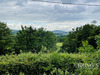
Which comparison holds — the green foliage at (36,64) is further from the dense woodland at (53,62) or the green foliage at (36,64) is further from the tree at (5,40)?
the tree at (5,40)

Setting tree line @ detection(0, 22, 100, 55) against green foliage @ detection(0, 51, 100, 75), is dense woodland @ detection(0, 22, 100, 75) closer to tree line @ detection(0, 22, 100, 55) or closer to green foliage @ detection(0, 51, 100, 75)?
green foliage @ detection(0, 51, 100, 75)

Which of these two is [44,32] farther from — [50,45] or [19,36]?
[19,36]

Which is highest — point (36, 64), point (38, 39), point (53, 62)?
point (53, 62)

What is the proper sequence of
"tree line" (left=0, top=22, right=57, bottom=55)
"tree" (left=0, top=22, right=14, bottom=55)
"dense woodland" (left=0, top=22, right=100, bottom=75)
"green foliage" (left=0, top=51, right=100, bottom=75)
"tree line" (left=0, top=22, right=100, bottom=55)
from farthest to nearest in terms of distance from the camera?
"tree line" (left=0, top=22, right=57, bottom=55), "tree" (left=0, top=22, right=14, bottom=55), "tree line" (left=0, top=22, right=100, bottom=55), "green foliage" (left=0, top=51, right=100, bottom=75), "dense woodland" (left=0, top=22, right=100, bottom=75)

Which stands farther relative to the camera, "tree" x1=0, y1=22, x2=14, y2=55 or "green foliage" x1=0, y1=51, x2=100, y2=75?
"tree" x1=0, y1=22, x2=14, y2=55

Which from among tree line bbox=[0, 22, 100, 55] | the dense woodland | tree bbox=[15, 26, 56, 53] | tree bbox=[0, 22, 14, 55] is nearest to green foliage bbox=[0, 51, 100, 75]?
the dense woodland

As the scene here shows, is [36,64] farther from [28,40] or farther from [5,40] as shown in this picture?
[28,40]

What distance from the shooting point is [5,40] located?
1153 inches

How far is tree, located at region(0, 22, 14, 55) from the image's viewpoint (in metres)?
29.3

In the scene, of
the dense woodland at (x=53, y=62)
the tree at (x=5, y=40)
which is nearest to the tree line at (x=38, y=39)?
the tree at (x=5, y=40)

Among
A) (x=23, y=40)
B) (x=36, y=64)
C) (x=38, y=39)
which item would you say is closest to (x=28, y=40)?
(x=23, y=40)

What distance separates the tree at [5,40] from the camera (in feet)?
96.1

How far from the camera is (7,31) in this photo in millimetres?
31484

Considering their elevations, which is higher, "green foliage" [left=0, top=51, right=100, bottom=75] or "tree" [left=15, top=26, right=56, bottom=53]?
"green foliage" [left=0, top=51, right=100, bottom=75]
